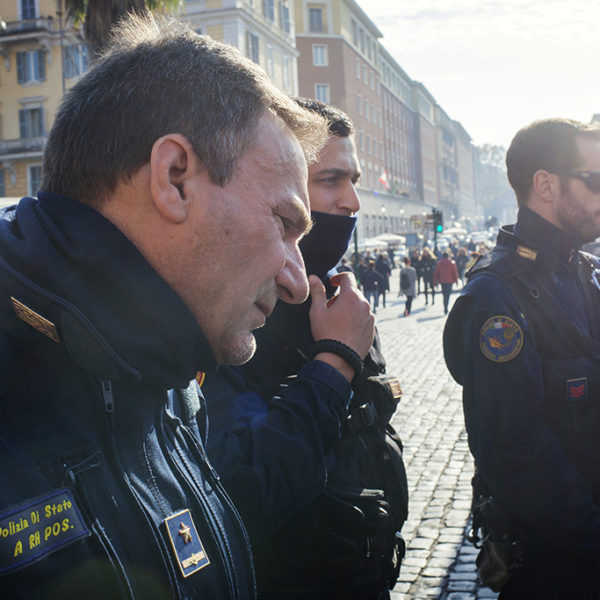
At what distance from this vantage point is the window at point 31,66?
126 ft

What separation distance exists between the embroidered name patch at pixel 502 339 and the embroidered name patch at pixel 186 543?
59.9 inches

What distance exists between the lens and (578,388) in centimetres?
228

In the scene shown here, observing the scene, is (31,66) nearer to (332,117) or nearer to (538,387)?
(332,117)

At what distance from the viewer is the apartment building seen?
124 feet

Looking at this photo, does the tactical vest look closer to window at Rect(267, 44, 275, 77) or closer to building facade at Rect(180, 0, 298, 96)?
building facade at Rect(180, 0, 298, 96)

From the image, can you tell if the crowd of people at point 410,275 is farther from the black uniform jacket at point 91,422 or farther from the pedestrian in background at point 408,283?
the black uniform jacket at point 91,422

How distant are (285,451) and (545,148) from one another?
1787 mm

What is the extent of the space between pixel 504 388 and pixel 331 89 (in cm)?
5417

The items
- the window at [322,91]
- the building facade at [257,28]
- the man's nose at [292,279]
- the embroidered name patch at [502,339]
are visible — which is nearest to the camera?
the man's nose at [292,279]

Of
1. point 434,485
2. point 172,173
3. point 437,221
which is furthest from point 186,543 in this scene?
point 437,221

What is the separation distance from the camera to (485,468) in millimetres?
2305

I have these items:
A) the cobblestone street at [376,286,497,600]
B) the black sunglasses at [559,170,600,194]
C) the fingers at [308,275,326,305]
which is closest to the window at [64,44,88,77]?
the cobblestone street at [376,286,497,600]

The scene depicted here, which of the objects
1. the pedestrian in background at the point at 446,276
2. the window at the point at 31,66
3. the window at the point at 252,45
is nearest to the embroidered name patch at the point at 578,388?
the pedestrian in background at the point at 446,276

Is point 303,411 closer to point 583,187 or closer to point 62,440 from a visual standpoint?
point 62,440
